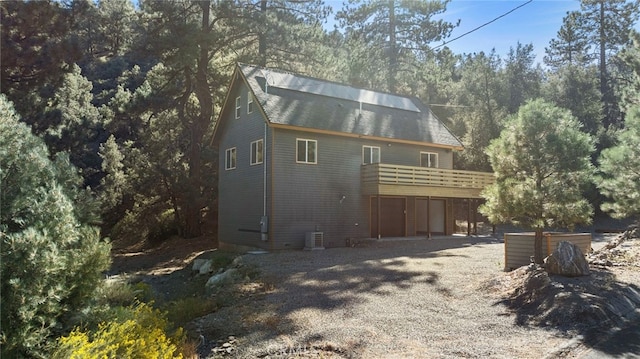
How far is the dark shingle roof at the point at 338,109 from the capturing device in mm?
18031

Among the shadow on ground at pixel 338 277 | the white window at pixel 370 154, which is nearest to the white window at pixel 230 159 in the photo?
the white window at pixel 370 154

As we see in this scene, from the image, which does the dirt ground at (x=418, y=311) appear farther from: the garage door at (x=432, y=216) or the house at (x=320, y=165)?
the garage door at (x=432, y=216)

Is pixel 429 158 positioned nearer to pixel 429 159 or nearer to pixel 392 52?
pixel 429 159

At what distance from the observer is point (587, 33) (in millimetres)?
38312

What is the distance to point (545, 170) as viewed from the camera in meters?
9.86

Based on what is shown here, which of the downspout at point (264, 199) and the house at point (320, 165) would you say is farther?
the house at point (320, 165)

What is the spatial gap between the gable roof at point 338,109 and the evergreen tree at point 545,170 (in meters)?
9.25

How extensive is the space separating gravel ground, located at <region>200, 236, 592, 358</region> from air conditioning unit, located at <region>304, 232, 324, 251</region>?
425cm

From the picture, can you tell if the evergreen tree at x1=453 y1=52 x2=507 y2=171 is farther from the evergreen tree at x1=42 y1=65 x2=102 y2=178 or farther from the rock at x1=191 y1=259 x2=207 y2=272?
the evergreen tree at x1=42 y1=65 x2=102 y2=178

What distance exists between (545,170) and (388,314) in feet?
17.9

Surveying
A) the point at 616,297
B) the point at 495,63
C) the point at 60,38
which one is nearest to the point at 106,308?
the point at 616,297

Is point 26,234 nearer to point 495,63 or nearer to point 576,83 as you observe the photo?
point 576,83

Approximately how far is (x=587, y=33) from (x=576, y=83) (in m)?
8.60

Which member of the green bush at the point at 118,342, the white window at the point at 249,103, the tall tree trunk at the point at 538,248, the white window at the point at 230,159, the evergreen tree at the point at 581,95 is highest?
the evergreen tree at the point at 581,95
